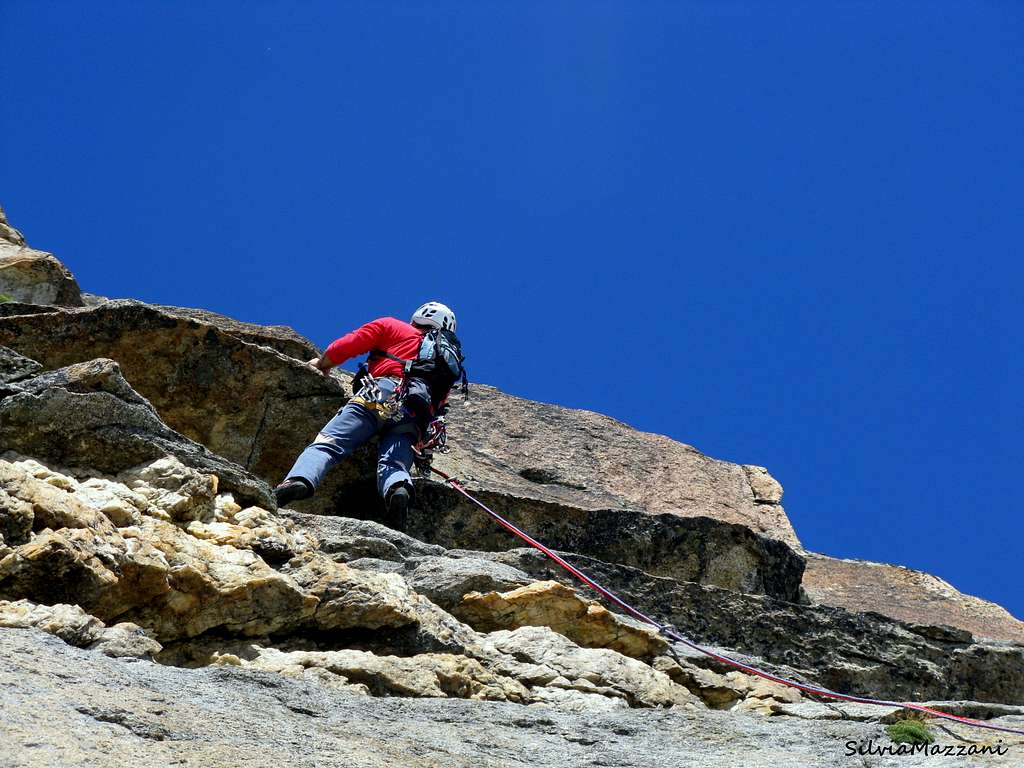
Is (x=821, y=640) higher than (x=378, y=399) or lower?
lower

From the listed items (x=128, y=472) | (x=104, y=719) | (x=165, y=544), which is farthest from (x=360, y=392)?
(x=104, y=719)

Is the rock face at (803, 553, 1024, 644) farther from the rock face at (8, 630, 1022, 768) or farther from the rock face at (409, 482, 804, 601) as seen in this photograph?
the rock face at (8, 630, 1022, 768)

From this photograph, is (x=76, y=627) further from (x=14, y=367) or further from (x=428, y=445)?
(x=428, y=445)

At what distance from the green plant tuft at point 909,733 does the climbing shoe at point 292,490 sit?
557cm

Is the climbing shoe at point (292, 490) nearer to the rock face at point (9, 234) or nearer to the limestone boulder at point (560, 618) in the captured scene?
the limestone boulder at point (560, 618)

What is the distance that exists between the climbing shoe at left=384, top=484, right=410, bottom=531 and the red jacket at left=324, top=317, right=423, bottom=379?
149 cm

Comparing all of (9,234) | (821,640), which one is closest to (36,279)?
(9,234)

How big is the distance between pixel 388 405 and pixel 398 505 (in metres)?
1.06

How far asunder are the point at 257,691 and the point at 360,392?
6.31 metres

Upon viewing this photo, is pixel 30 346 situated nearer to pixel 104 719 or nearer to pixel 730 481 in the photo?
pixel 104 719

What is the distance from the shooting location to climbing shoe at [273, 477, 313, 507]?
10727mm

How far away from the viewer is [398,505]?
1144 cm

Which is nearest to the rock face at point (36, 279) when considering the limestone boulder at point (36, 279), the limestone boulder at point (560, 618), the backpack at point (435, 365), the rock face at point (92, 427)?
the limestone boulder at point (36, 279)

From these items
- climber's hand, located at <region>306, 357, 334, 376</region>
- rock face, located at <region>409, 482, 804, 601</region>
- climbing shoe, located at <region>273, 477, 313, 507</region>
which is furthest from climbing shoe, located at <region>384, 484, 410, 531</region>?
climber's hand, located at <region>306, 357, 334, 376</region>
